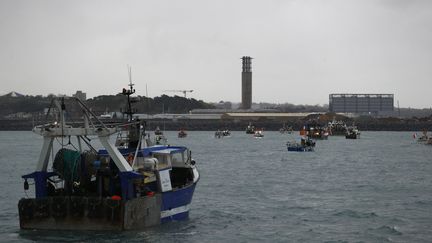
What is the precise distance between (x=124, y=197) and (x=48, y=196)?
10.1 feet

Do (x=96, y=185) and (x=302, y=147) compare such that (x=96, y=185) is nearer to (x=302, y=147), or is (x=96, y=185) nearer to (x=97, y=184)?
(x=97, y=184)

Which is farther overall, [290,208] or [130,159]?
[290,208]

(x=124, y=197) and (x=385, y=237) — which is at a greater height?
(x=124, y=197)

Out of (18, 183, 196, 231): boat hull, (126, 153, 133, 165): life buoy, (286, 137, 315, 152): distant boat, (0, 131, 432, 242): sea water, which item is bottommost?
(0, 131, 432, 242): sea water

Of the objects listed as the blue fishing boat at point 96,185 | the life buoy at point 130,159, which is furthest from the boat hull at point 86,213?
the life buoy at point 130,159

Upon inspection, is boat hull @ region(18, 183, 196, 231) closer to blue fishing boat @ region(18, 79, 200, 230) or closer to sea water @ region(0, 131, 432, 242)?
blue fishing boat @ region(18, 79, 200, 230)

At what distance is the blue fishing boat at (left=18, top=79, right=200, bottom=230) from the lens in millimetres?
27656

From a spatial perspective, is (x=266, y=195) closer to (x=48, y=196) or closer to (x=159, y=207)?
(x=159, y=207)

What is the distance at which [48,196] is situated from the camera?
28.8 metres

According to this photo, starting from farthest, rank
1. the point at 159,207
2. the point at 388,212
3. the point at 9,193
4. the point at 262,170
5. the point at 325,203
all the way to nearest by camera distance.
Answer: the point at 262,170
the point at 9,193
the point at 325,203
the point at 388,212
the point at 159,207

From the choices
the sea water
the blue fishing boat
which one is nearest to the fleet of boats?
the blue fishing boat

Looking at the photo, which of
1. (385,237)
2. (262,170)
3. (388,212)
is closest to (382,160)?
(262,170)

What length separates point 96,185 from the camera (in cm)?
2980

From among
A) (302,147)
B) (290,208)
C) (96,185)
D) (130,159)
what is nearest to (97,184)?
(96,185)
